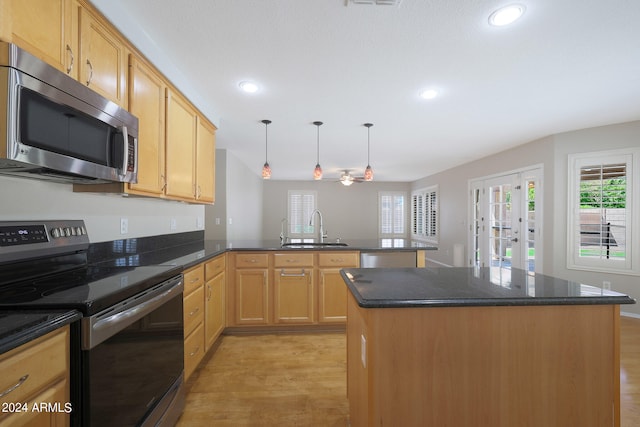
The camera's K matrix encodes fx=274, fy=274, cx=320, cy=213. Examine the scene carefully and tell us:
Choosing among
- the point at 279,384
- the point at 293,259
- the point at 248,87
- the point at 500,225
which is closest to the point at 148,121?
the point at 248,87

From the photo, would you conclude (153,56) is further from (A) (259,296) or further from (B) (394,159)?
(B) (394,159)

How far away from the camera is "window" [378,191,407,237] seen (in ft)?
27.4

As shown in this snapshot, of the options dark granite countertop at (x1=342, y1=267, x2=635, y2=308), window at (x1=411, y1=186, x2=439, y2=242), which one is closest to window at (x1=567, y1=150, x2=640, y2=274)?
dark granite countertop at (x1=342, y1=267, x2=635, y2=308)

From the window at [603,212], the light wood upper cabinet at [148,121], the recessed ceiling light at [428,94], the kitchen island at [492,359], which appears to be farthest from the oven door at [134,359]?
the window at [603,212]

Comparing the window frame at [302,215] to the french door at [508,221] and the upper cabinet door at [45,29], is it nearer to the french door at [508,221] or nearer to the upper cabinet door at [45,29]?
the french door at [508,221]

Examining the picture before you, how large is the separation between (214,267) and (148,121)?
127 centimetres

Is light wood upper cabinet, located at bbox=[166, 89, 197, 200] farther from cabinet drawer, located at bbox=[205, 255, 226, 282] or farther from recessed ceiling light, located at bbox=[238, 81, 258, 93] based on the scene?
cabinet drawer, located at bbox=[205, 255, 226, 282]

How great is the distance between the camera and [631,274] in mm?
3242

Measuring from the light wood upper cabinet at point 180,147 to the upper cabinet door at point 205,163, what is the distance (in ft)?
0.35

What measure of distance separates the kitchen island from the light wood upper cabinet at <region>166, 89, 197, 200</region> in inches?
69.6

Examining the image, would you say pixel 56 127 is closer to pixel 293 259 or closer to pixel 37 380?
pixel 37 380

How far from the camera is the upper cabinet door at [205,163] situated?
8.54 ft

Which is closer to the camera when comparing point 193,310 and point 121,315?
point 121,315

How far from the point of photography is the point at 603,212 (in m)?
3.37
